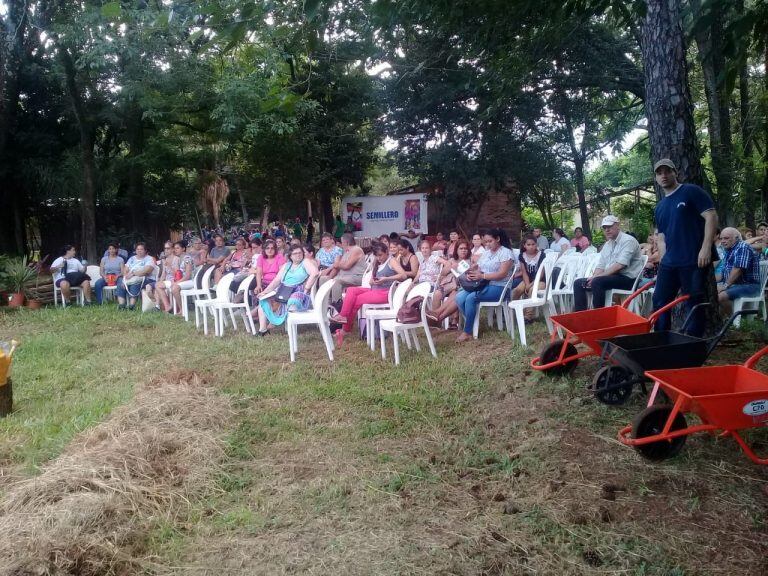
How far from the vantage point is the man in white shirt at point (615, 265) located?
6.54 m

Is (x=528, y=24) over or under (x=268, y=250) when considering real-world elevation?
over

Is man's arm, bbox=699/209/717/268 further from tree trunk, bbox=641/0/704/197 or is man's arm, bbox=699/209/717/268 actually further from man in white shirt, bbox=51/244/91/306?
man in white shirt, bbox=51/244/91/306

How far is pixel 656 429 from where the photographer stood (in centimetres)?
331

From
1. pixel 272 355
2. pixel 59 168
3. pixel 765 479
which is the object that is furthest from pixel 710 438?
pixel 59 168

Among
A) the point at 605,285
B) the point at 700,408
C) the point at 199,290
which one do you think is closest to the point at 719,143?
the point at 605,285

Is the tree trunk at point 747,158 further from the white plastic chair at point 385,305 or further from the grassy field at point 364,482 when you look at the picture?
the white plastic chair at point 385,305

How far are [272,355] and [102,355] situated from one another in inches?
83.3

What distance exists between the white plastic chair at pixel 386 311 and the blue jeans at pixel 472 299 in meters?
0.75

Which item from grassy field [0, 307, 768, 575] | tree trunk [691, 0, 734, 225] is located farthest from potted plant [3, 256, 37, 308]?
tree trunk [691, 0, 734, 225]

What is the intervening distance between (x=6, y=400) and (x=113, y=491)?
2.41 m

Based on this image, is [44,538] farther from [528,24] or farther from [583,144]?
[583,144]

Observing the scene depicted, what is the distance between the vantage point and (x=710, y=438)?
368 cm

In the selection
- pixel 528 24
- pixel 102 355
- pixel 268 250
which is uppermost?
pixel 528 24

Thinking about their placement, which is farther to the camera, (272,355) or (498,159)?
(498,159)
